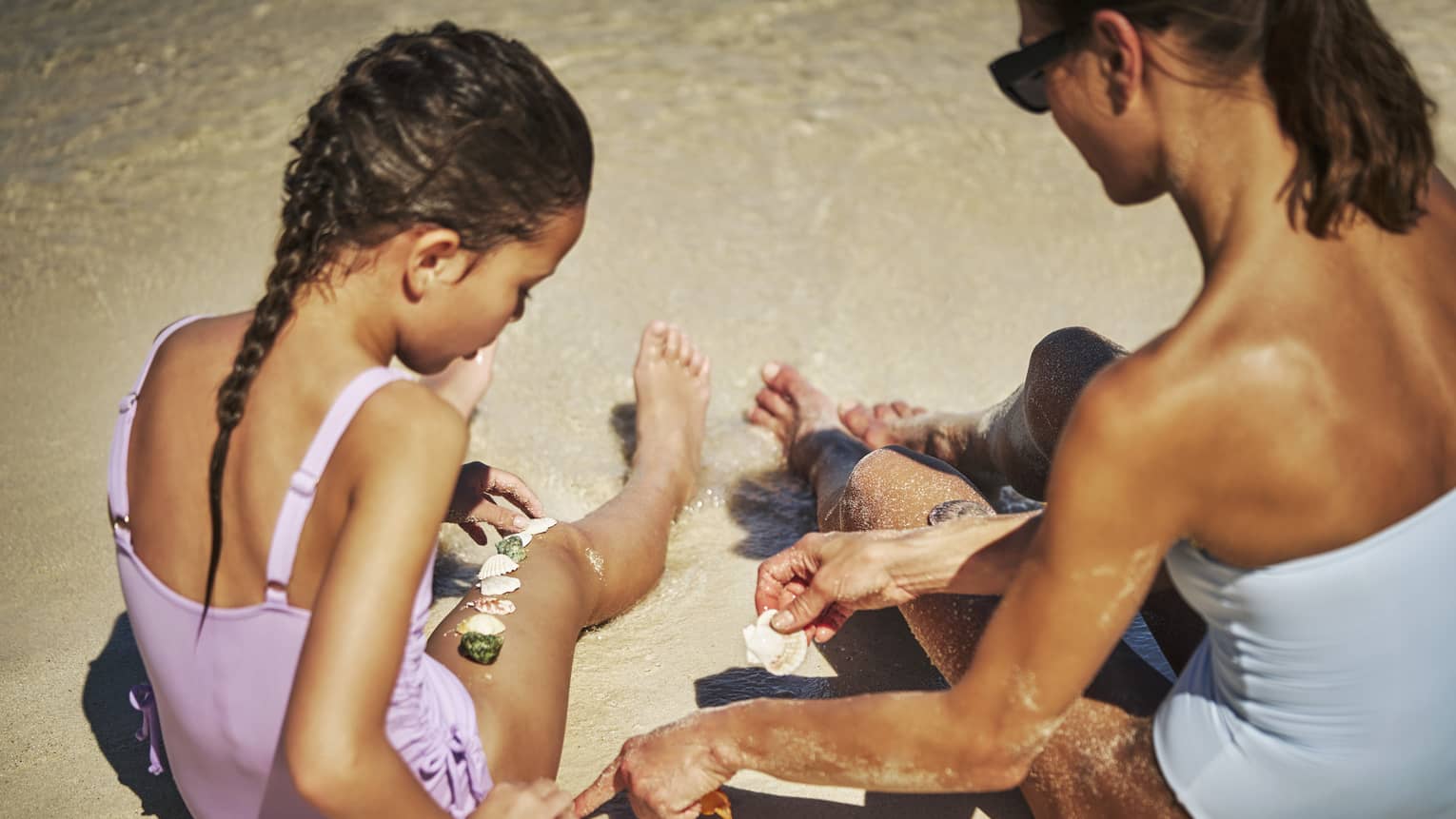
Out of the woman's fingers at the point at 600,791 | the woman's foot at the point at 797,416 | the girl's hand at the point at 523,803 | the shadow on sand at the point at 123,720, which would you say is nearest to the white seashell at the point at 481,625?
the woman's fingers at the point at 600,791

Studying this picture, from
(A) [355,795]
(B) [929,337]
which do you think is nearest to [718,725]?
(A) [355,795]

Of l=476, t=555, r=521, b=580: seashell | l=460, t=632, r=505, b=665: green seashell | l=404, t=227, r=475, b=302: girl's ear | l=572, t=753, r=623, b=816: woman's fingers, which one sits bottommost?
l=572, t=753, r=623, b=816: woman's fingers

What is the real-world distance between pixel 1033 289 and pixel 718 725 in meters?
2.96

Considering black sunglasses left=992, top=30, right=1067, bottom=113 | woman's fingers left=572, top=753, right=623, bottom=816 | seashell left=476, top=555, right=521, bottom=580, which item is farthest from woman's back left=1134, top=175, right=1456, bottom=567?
seashell left=476, top=555, right=521, bottom=580

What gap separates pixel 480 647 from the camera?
2506 mm

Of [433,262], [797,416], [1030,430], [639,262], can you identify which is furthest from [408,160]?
[639,262]

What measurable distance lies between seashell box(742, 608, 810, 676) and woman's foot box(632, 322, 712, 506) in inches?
46.1

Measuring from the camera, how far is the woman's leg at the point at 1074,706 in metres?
2.18

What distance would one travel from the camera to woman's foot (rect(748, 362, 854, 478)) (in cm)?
390

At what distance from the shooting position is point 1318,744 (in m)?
1.99

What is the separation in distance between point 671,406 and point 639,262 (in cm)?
101

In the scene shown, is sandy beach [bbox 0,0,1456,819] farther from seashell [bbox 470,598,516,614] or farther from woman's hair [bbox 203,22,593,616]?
woman's hair [bbox 203,22,593,616]

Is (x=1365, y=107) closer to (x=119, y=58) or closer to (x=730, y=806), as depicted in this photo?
(x=730, y=806)

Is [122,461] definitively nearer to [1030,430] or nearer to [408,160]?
[408,160]
